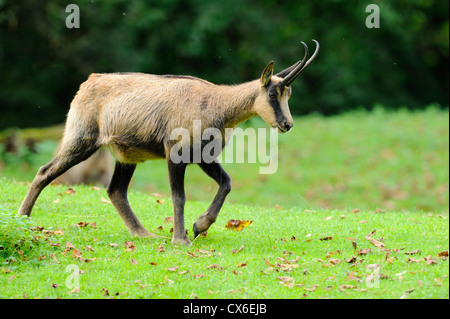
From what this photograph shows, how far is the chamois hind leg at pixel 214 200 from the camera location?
26.9 ft

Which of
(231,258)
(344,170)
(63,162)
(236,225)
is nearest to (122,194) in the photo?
(63,162)

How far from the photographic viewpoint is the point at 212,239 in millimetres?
8430

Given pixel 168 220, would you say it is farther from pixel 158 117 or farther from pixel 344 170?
pixel 344 170

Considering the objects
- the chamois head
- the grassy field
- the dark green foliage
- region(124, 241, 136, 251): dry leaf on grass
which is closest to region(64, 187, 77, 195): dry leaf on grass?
the grassy field

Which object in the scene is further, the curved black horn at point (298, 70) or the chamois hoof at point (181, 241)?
the chamois hoof at point (181, 241)

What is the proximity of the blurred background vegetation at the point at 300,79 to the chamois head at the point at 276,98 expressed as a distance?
761cm

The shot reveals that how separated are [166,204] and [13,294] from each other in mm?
4370

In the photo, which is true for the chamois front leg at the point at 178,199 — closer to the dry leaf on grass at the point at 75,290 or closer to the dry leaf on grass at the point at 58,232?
the dry leaf on grass at the point at 58,232

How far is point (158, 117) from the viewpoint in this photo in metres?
8.18

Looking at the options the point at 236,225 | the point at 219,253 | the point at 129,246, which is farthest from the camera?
the point at 236,225

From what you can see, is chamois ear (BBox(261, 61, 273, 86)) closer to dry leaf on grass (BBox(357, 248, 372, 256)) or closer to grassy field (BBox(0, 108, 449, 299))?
grassy field (BBox(0, 108, 449, 299))

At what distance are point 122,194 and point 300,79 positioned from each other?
21020 mm

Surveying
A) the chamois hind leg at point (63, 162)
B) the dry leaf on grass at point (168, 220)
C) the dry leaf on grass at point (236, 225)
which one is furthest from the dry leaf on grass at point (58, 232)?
the dry leaf on grass at point (236, 225)

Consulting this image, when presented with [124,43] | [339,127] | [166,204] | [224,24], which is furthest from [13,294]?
[224,24]
